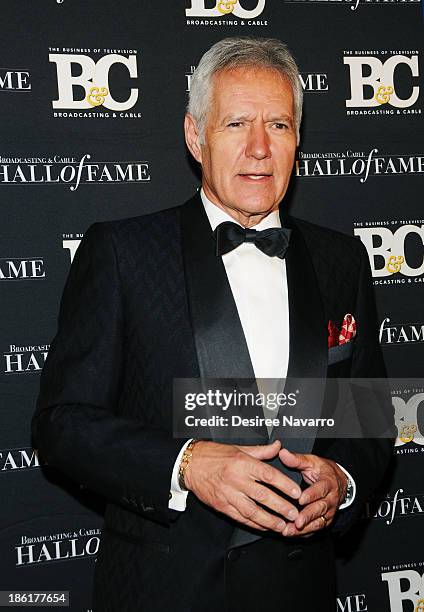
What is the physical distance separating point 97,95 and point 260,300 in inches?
46.4

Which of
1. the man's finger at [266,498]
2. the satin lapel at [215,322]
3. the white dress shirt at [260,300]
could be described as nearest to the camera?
the man's finger at [266,498]

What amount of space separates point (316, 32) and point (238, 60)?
111 centimetres

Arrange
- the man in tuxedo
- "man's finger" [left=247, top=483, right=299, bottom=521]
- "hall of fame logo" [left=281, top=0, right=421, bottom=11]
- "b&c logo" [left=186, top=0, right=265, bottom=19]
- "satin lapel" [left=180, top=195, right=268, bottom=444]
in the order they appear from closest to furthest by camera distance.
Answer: "man's finger" [left=247, top=483, right=299, bottom=521] → the man in tuxedo → "satin lapel" [left=180, top=195, right=268, bottom=444] → "b&c logo" [left=186, top=0, right=265, bottom=19] → "hall of fame logo" [left=281, top=0, right=421, bottom=11]

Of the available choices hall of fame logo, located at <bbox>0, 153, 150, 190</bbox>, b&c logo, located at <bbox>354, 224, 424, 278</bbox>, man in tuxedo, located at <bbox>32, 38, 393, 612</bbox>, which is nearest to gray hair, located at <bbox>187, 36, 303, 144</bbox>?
man in tuxedo, located at <bbox>32, 38, 393, 612</bbox>

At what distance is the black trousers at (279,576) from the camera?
Result: 1.72 meters

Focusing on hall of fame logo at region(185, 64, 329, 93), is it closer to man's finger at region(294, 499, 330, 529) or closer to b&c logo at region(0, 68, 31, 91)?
b&c logo at region(0, 68, 31, 91)

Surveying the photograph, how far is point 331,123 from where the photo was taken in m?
2.89

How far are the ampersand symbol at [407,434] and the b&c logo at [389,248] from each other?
622 mm

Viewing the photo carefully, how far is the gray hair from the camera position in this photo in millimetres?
1883

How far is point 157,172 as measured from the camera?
2703 millimetres

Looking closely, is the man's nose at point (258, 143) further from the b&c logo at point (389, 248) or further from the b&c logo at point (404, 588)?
the b&c logo at point (404, 588)

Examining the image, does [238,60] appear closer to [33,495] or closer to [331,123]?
[331,123]

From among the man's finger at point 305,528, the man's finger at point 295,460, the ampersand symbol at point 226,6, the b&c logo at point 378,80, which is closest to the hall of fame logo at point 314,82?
the b&c logo at point 378,80

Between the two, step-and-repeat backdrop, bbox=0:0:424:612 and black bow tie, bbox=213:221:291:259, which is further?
step-and-repeat backdrop, bbox=0:0:424:612
